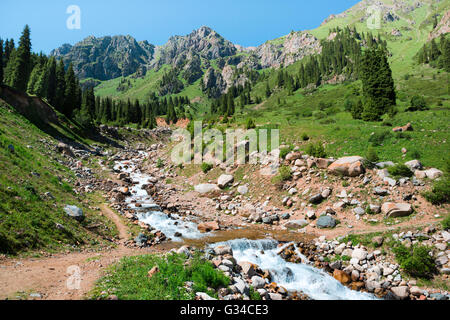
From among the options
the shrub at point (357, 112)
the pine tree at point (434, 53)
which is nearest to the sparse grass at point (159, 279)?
the shrub at point (357, 112)

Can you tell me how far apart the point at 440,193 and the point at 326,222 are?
825cm

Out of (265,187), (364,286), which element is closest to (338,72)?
(265,187)

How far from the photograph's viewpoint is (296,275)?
45.1ft

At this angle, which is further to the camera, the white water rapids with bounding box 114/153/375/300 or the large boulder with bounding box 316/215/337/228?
the large boulder with bounding box 316/215/337/228

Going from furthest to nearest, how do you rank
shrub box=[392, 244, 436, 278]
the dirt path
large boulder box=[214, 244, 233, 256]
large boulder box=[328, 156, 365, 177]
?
1. large boulder box=[328, 156, 365, 177]
2. large boulder box=[214, 244, 233, 256]
3. shrub box=[392, 244, 436, 278]
4. the dirt path

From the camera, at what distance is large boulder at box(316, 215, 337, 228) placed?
19086 mm

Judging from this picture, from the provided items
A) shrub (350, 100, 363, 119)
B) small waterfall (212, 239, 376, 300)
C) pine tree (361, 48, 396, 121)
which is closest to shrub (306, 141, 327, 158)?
small waterfall (212, 239, 376, 300)

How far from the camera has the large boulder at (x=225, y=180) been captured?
2981 centimetres

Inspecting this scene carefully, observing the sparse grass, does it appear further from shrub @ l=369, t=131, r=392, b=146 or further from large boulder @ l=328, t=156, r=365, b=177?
shrub @ l=369, t=131, r=392, b=146

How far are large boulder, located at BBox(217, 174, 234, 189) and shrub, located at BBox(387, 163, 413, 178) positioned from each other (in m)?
17.4

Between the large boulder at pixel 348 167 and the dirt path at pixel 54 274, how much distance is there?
2067cm

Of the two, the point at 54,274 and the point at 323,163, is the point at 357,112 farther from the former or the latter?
the point at 54,274
